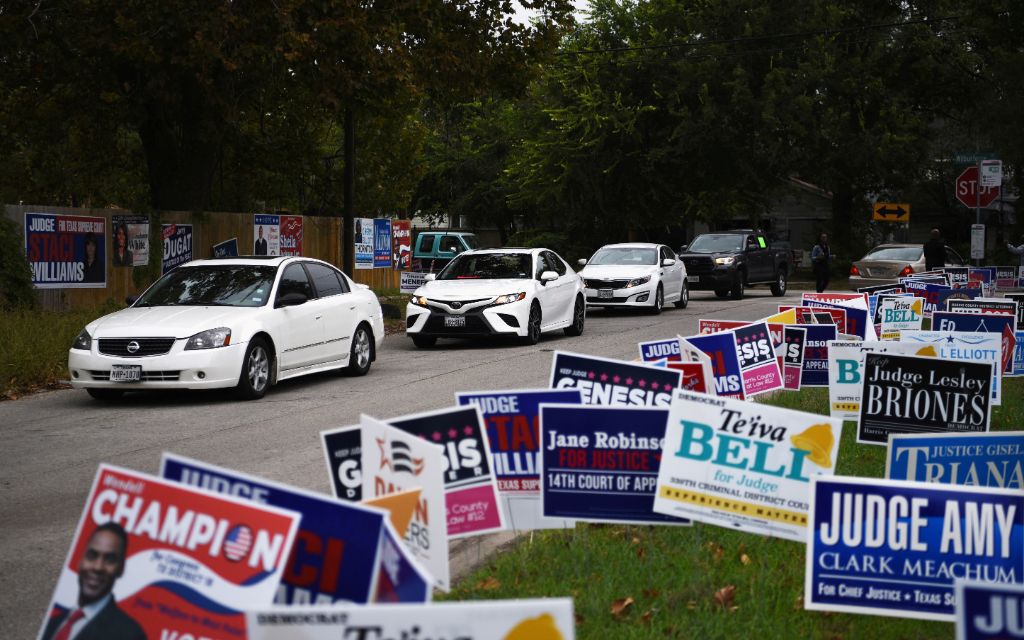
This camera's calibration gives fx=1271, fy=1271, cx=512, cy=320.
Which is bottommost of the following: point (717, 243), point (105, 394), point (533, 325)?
point (105, 394)

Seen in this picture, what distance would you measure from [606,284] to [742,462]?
69.4 feet

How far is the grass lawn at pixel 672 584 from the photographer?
505 centimetres

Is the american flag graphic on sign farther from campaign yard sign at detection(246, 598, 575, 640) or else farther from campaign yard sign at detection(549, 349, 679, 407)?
campaign yard sign at detection(549, 349, 679, 407)

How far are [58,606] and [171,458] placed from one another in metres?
0.50

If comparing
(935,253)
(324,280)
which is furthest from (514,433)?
(935,253)

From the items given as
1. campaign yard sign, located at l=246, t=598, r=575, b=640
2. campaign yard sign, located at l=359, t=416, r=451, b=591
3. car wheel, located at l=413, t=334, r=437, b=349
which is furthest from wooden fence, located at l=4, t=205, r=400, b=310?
campaign yard sign, located at l=246, t=598, r=575, b=640

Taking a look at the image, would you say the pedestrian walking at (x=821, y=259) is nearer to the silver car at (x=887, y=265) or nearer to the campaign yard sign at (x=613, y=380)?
the silver car at (x=887, y=265)

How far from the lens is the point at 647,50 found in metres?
46.9

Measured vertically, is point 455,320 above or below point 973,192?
below

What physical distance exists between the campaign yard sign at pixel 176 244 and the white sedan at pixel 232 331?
8.83 m

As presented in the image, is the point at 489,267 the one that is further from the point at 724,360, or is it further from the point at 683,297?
the point at 724,360

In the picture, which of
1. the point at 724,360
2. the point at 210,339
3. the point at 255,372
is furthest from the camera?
the point at 255,372

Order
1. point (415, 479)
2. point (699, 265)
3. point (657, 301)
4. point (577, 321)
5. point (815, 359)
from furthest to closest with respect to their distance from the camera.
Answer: point (699, 265), point (657, 301), point (577, 321), point (815, 359), point (415, 479)

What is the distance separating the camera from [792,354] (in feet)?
37.1
